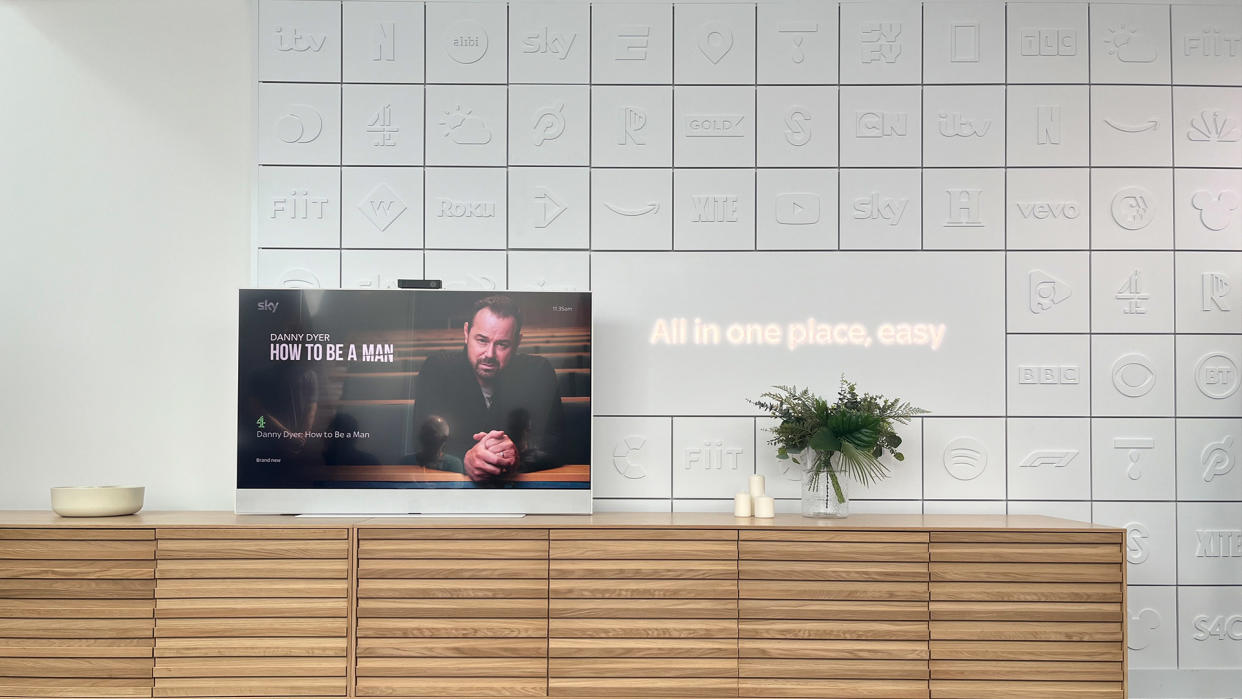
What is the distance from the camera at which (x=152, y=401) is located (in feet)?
12.6

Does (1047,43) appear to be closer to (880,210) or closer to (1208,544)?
(880,210)

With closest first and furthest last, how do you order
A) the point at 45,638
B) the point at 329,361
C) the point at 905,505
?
the point at 45,638
the point at 329,361
the point at 905,505

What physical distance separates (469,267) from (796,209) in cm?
144

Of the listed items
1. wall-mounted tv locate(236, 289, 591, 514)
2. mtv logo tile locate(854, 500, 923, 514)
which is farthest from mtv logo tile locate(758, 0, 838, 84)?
mtv logo tile locate(854, 500, 923, 514)

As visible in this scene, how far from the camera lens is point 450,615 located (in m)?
3.26

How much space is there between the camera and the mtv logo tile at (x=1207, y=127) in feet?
12.7

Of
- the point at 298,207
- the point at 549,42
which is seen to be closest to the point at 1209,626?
the point at 549,42

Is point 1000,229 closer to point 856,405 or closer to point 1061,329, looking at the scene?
point 1061,329

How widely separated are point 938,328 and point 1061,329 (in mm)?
530

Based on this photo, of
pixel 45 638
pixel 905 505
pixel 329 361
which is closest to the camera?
pixel 45 638

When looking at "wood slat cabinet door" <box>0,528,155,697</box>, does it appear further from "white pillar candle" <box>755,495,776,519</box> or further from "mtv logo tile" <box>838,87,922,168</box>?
"mtv logo tile" <box>838,87,922,168</box>

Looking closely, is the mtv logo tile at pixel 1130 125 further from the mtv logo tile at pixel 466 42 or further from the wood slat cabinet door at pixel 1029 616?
the mtv logo tile at pixel 466 42

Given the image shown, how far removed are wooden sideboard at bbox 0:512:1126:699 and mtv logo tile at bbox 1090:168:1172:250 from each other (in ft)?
4.39

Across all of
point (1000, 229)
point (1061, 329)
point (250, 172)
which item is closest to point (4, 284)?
point (250, 172)
